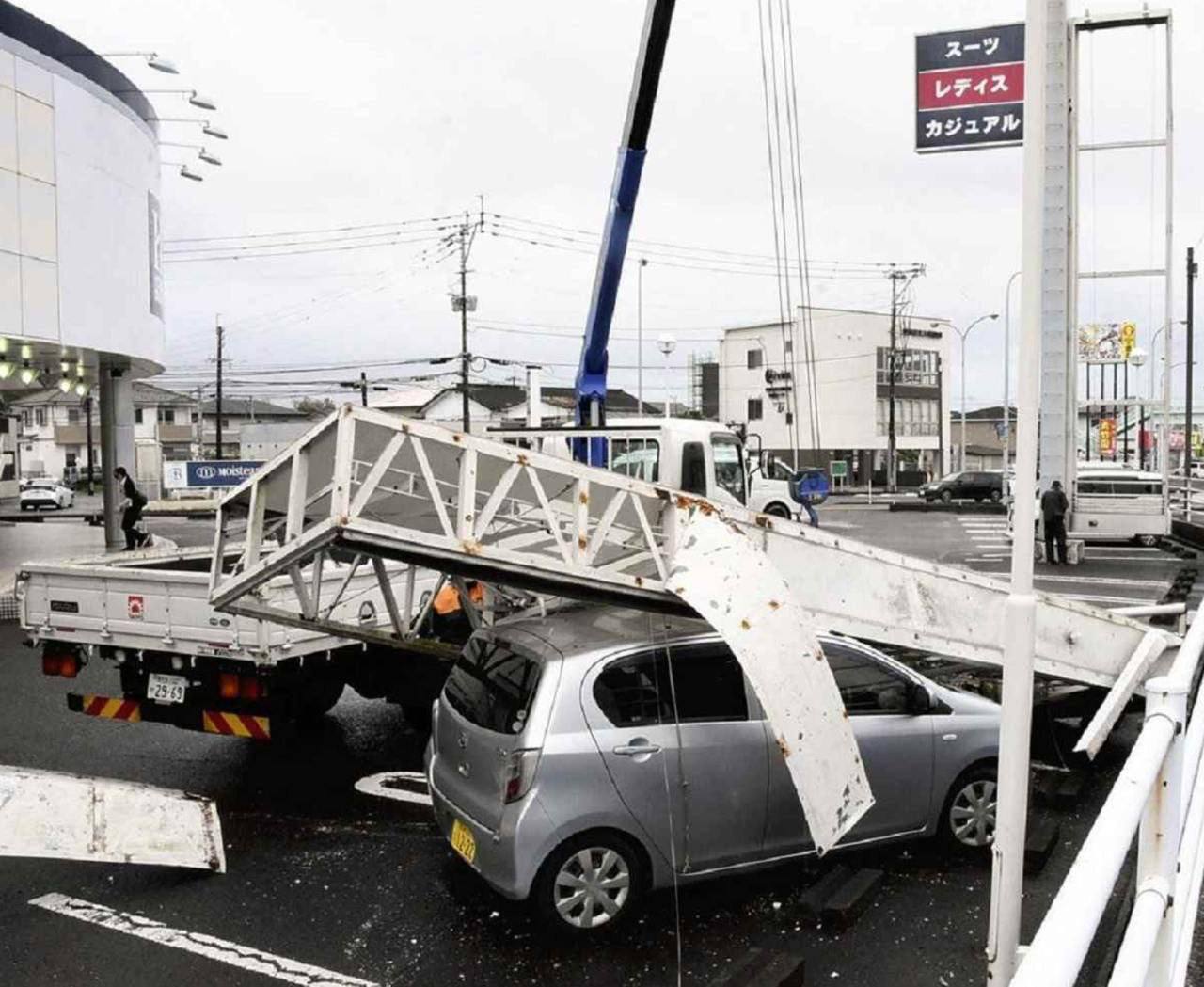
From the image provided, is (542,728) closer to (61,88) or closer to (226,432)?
(61,88)

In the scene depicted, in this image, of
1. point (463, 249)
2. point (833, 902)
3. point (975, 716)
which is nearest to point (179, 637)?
point (833, 902)

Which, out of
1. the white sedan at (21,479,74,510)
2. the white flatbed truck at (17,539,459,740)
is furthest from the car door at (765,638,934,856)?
the white sedan at (21,479,74,510)

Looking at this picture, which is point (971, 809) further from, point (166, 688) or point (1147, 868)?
point (166, 688)

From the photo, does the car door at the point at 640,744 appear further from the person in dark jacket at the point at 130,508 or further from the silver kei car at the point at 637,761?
the person in dark jacket at the point at 130,508

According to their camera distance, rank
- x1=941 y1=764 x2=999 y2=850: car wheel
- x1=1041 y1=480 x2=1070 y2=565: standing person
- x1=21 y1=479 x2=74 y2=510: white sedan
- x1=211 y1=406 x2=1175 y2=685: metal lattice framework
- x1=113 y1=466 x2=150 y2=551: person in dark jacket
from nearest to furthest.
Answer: x1=211 y1=406 x2=1175 y2=685: metal lattice framework → x1=941 y1=764 x2=999 y2=850: car wheel → x1=1041 y1=480 x2=1070 y2=565: standing person → x1=113 y1=466 x2=150 y2=551: person in dark jacket → x1=21 y1=479 x2=74 y2=510: white sedan

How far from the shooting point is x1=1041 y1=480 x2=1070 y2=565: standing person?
723 inches

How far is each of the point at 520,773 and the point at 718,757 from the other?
1.01 metres

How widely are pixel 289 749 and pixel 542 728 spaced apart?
3957 millimetres

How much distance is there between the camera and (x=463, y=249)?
1732 inches

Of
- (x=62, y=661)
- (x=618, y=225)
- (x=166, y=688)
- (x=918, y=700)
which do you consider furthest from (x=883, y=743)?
(x=618, y=225)

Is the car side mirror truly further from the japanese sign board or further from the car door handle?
the japanese sign board

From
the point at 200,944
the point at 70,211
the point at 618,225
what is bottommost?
the point at 200,944

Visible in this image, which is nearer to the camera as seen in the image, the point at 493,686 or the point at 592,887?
the point at 592,887

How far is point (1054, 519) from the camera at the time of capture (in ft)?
61.4
